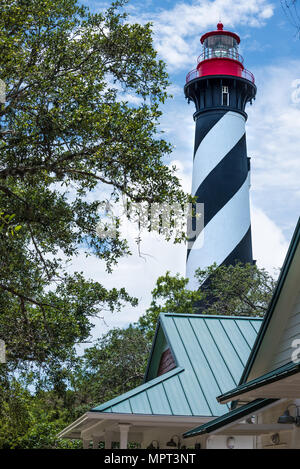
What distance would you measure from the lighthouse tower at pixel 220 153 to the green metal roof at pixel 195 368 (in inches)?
591

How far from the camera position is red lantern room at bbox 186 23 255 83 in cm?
3519

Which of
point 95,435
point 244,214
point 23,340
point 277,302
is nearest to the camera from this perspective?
point 277,302

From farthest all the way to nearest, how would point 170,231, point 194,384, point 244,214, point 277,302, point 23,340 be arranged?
point 244,214 < point 194,384 < point 23,340 < point 170,231 < point 277,302

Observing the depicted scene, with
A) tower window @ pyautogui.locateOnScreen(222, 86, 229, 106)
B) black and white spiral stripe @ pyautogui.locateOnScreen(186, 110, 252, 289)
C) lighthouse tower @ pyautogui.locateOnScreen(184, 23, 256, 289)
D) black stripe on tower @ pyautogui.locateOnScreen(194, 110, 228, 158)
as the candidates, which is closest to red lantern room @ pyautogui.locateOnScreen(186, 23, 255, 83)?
lighthouse tower @ pyautogui.locateOnScreen(184, 23, 256, 289)

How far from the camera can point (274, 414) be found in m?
10.3

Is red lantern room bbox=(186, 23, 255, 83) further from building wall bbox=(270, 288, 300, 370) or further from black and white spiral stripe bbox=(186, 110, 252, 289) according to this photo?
building wall bbox=(270, 288, 300, 370)

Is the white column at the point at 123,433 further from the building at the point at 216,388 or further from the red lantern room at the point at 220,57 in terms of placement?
the red lantern room at the point at 220,57

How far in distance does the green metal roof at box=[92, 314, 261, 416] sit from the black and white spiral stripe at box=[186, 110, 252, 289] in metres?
15.1

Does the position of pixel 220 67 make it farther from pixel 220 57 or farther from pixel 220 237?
pixel 220 237

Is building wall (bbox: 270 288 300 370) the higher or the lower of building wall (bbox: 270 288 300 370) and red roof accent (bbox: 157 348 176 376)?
the lower

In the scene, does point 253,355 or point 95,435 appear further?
point 95,435

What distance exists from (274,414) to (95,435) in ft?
21.8
